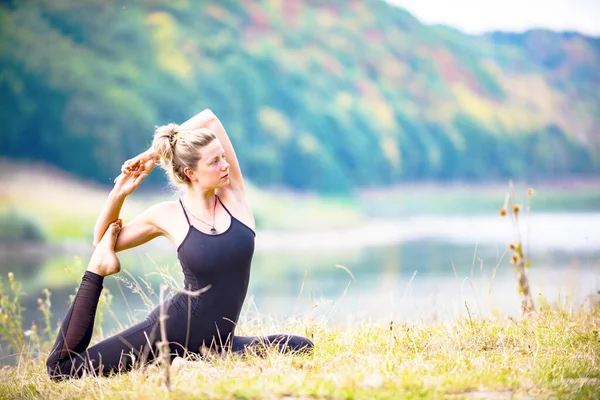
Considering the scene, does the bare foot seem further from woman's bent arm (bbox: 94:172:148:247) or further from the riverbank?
the riverbank

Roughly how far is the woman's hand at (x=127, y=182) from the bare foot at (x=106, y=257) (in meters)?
0.13

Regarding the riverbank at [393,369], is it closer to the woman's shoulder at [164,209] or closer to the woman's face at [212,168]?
the woman's shoulder at [164,209]

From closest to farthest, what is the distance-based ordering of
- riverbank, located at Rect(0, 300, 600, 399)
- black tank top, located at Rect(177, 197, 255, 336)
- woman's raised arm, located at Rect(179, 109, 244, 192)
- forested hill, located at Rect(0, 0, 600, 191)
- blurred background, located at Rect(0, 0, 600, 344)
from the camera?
riverbank, located at Rect(0, 300, 600, 399), black tank top, located at Rect(177, 197, 255, 336), woman's raised arm, located at Rect(179, 109, 244, 192), blurred background, located at Rect(0, 0, 600, 344), forested hill, located at Rect(0, 0, 600, 191)

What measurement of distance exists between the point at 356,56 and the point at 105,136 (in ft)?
53.9

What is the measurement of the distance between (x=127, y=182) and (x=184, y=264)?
415 millimetres

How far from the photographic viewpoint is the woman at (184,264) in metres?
2.67

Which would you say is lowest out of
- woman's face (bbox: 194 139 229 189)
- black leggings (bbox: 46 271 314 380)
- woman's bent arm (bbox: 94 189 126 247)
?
black leggings (bbox: 46 271 314 380)

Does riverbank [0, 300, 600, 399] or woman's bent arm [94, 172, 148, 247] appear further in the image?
woman's bent arm [94, 172, 148, 247]

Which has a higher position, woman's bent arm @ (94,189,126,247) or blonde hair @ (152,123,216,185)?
blonde hair @ (152,123,216,185)

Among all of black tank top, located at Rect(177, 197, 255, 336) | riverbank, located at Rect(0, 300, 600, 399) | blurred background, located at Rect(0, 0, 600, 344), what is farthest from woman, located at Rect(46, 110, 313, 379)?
blurred background, located at Rect(0, 0, 600, 344)

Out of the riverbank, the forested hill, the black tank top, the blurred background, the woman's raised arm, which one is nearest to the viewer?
the riverbank

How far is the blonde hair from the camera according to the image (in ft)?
8.87

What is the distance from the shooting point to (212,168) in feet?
8.84

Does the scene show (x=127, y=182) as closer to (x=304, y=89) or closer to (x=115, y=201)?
(x=115, y=201)
